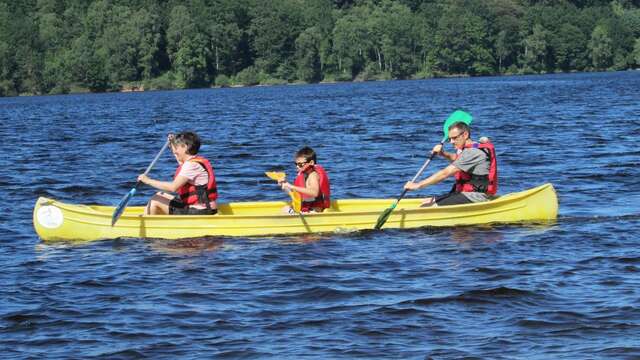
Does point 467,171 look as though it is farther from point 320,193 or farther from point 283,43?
point 283,43

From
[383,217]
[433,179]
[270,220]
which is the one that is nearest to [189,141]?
[270,220]

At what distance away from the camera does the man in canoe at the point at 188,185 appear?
1518 cm

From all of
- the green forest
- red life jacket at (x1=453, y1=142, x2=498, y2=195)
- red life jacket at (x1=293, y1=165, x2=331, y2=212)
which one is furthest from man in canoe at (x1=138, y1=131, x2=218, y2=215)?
the green forest

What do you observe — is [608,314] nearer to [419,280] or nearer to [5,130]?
[419,280]

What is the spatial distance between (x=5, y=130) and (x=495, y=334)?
139 ft

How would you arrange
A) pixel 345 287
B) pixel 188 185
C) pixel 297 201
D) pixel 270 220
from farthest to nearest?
pixel 297 201 < pixel 188 185 < pixel 270 220 < pixel 345 287

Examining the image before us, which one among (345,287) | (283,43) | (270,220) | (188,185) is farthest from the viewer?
(283,43)

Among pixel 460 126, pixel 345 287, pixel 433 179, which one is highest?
pixel 460 126

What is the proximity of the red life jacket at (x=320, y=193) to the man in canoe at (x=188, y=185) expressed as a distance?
1.19m

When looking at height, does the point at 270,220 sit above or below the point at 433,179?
below

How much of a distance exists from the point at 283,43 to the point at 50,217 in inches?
5250

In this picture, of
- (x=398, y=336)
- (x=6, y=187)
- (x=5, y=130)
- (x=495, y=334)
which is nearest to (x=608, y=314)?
(x=495, y=334)

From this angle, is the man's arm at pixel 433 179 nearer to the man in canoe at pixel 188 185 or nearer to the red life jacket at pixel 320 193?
the red life jacket at pixel 320 193

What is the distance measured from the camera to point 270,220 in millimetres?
15188
